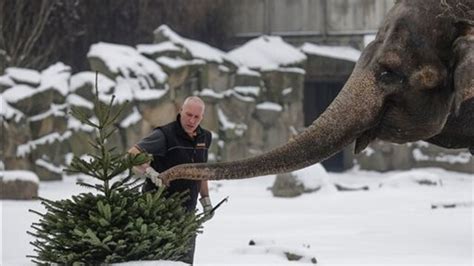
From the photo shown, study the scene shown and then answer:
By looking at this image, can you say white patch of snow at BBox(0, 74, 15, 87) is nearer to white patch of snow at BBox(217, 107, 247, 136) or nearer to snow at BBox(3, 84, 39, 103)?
snow at BBox(3, 84, 39, 103)

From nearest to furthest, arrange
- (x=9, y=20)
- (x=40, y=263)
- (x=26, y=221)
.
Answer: (x=40, y=263), (x=26, y=221), (x=9, y=20)

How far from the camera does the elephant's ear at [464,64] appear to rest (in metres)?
3.78

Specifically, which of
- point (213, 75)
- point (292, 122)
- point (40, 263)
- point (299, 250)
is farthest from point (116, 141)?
point (40, 263)

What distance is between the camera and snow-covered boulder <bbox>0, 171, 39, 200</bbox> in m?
13.2

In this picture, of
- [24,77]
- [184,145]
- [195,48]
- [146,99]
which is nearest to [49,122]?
[24,77]

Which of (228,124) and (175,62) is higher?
(175,62)

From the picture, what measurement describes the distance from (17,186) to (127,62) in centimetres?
486

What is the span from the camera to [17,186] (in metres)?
13.2

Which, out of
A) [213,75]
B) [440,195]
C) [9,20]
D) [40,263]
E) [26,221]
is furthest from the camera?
[9,20]

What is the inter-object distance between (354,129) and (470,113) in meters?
0.53

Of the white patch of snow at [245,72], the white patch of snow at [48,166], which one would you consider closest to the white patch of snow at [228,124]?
the white patch of snow at [245,72]

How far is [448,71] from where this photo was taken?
402 cm

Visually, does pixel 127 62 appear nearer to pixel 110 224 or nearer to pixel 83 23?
pixel 83 23

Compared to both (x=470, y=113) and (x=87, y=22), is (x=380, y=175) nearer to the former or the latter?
(x=87, y=22)
